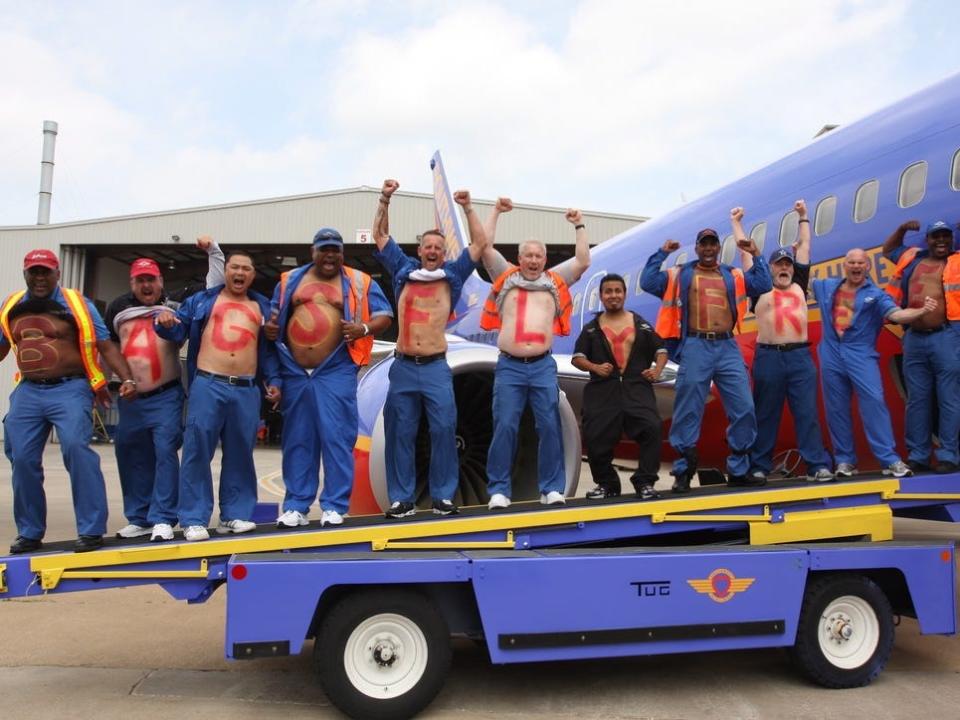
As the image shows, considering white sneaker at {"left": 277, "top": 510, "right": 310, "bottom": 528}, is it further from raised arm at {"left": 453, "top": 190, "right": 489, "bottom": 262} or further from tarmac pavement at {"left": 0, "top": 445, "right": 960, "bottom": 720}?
raised arm at {"left": 453, "top": 190, "right": 489, "bottom": 262}

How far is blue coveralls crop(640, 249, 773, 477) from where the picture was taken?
17.1 ft

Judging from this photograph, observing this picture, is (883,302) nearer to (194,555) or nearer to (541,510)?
(541,510)

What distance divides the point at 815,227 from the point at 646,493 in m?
2.87

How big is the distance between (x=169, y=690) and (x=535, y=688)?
1.88 m

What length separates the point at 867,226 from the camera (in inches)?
230

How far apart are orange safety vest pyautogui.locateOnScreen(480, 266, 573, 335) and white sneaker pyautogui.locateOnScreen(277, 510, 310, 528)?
5.24ft

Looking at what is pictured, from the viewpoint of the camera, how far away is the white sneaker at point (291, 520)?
4.59 m

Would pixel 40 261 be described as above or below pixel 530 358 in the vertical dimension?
above

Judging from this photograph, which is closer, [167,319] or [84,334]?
[84,334]

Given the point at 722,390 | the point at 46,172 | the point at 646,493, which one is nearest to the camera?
the point at 646,493

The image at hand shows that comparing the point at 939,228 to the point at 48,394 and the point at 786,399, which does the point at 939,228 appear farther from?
the point at 48,394

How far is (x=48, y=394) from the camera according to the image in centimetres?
431

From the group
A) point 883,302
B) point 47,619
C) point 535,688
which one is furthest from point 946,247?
point 47,619

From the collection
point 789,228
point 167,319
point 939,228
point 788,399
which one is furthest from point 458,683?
point 789,228
